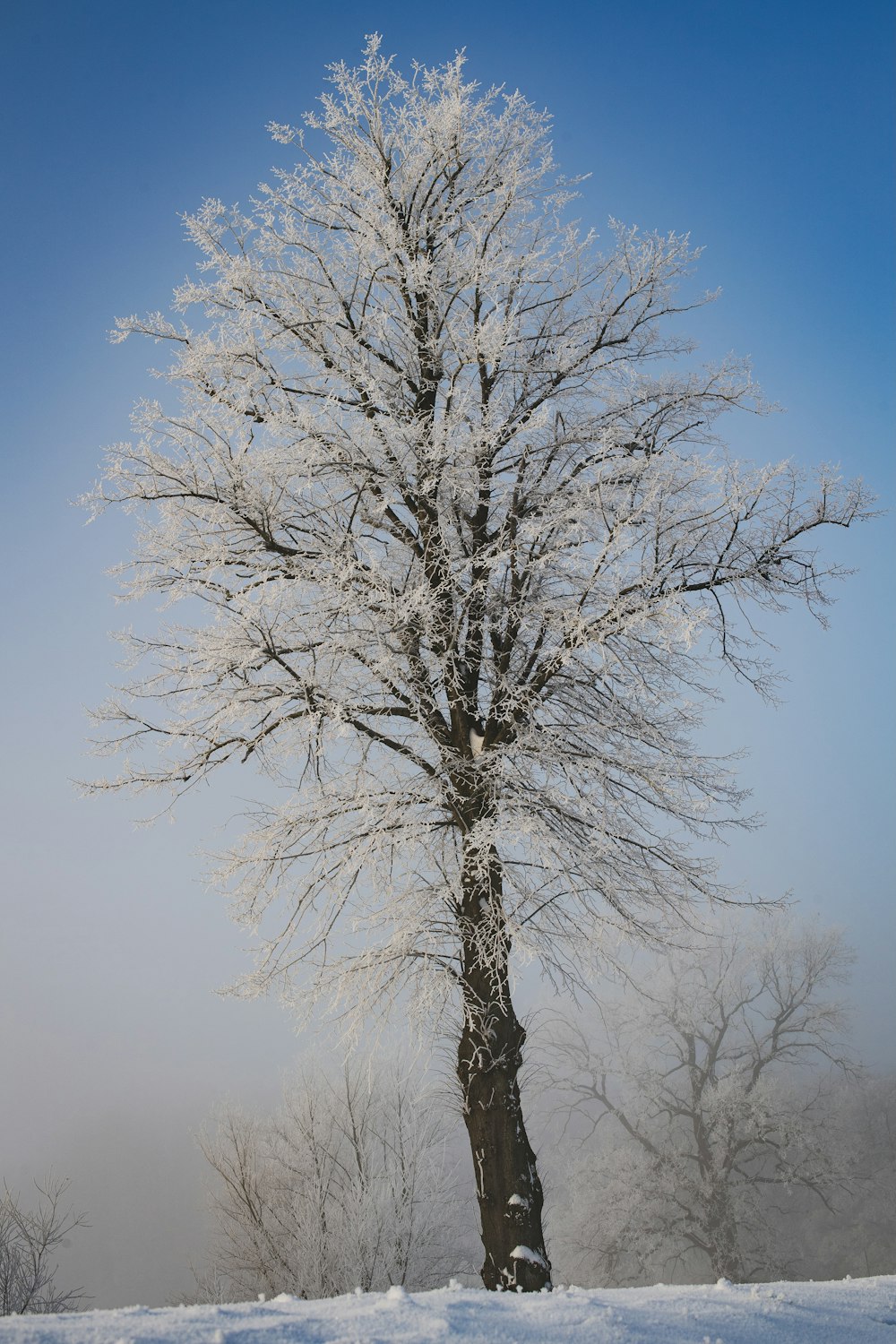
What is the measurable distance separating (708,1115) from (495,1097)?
1797cm

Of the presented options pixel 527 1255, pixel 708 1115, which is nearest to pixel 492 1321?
pixel 527 1255

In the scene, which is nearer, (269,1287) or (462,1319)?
(462,1319)

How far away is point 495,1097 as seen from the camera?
19.2ft

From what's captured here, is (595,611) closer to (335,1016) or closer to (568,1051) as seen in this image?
(335,1016)

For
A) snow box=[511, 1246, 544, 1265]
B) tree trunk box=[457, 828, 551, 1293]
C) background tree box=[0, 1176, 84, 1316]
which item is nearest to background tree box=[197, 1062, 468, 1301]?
background tree box=[0, 1176, 84, 1316]

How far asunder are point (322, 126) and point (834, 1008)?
2276cm

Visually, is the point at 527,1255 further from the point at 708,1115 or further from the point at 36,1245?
the point at 708,1115

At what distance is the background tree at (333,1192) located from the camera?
41.9ft

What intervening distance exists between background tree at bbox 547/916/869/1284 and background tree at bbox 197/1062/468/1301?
23.4ft

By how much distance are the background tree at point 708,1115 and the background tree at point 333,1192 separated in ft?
23.4

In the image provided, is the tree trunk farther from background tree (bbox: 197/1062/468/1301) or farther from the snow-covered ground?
background tree (bbox: 197/1062/468/1301)

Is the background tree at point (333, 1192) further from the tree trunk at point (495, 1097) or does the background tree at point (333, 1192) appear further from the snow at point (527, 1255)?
the snow at point (527, 1255)

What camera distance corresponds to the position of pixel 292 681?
21.7ft

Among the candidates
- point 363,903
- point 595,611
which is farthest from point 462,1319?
point 595,611
